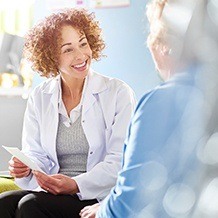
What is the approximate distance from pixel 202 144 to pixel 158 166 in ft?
0.33

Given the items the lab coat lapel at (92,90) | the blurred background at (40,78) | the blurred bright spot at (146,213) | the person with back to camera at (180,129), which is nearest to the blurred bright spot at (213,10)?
the person with back to camera at (180,129)

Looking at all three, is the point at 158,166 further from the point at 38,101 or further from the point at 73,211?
the point at 38,101

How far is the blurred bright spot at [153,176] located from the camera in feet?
2.87

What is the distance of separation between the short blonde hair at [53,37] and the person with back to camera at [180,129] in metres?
1.38

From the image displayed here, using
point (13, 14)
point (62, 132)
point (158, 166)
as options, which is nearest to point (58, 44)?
point (62, 132)

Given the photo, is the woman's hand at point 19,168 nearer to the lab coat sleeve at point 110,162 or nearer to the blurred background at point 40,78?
the lab coat sleeve at point 110,162

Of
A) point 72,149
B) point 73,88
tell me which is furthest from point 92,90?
point 72,149

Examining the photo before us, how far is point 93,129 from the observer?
2.19m

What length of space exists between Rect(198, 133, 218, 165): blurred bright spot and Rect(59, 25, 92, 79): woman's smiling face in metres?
1.49

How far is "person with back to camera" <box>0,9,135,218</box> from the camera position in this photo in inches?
80.8

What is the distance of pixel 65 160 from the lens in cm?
224

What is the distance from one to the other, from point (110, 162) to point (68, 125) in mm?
254

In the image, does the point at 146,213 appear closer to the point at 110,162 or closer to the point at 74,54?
the point at 110,162

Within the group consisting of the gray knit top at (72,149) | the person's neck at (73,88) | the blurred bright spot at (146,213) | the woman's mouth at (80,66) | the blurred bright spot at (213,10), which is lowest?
the gray knit top at (72,149)
